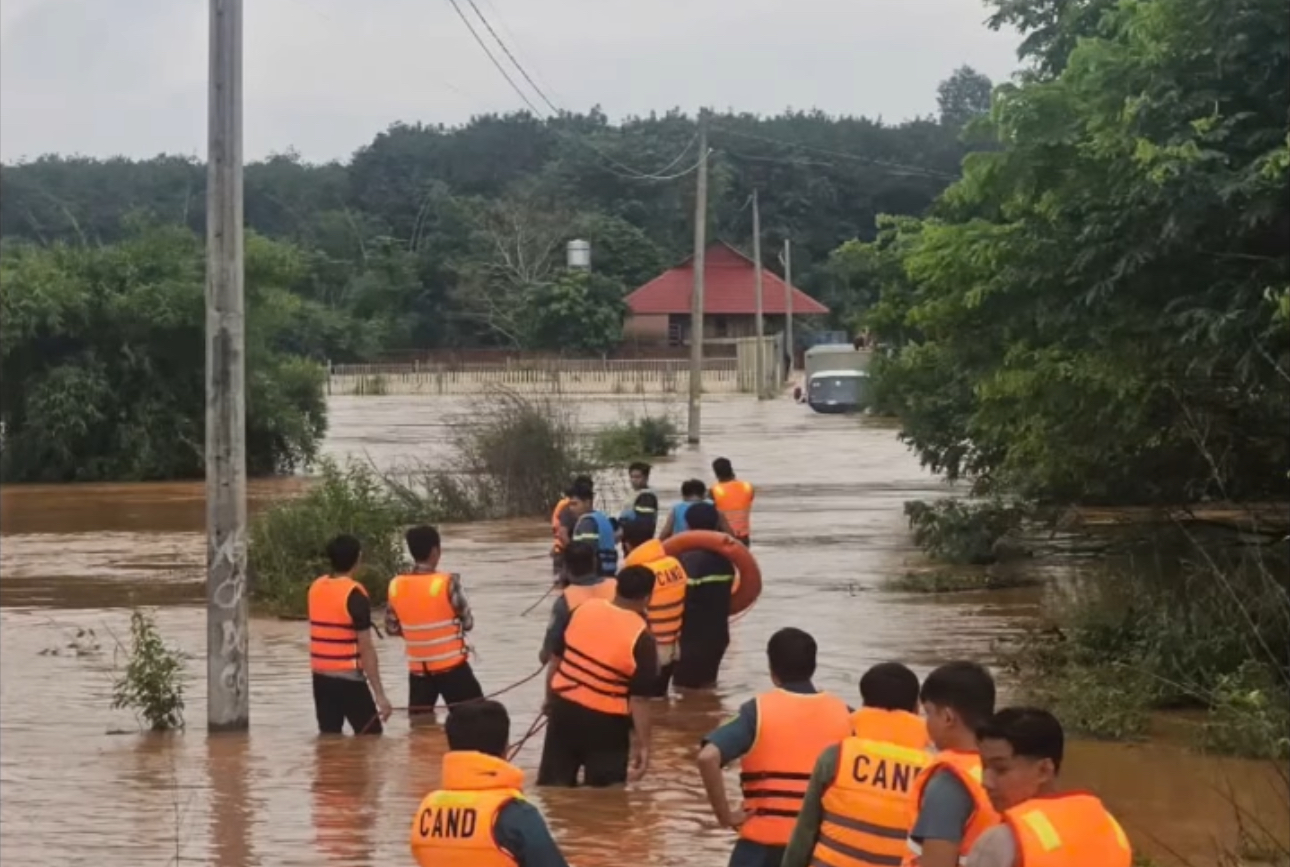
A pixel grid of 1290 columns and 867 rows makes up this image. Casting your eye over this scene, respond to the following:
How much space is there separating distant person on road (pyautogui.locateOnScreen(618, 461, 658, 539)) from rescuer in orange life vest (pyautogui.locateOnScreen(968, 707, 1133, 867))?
1087 centimetres

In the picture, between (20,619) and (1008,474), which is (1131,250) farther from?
(20,619)

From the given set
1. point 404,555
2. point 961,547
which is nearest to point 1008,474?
point 961,547

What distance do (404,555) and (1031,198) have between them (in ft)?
31.1


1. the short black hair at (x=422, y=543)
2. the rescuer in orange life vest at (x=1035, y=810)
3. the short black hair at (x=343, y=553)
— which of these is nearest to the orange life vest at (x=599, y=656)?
the short black hair at (x=422, y=543)

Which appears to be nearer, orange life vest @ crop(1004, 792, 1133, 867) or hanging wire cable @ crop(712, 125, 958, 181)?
orange life vest @ crop(1004, 792, 1133, 867)

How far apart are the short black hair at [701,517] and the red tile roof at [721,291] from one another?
7851 cm

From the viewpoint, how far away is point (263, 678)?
17891 millimetres

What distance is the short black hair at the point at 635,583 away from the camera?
35.7 feet

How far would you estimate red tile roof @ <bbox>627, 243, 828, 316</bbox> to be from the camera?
96250mm

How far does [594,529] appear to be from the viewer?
55.1 ft

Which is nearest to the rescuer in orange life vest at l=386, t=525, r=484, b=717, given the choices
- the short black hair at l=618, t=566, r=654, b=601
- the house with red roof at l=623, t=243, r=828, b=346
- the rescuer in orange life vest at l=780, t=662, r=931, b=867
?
the short black hair at l=618, t=566, r=654, b=601

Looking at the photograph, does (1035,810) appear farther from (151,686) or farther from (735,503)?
(735,503)

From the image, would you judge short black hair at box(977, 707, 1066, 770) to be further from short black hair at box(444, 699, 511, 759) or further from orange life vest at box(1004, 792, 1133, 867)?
short black hair at box(444, 699, 511, 759)

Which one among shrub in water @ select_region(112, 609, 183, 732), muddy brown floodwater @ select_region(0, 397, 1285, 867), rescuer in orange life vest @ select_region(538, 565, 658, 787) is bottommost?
muddy brown floodwater @ select_region(0, 397, 1285, 867)
